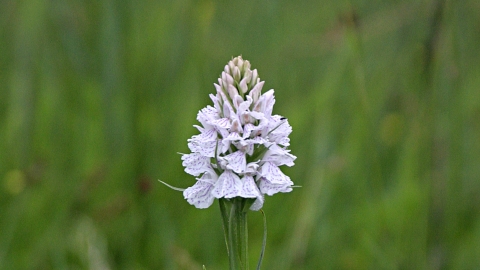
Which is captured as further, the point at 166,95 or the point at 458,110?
the point at 166,95

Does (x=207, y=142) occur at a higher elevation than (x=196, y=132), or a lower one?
lower

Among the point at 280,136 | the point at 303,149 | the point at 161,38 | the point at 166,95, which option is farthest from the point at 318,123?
the point at 280,136

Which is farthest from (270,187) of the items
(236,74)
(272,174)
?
(236,74)

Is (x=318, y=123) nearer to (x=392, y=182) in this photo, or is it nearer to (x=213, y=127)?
(x=392, y=182)

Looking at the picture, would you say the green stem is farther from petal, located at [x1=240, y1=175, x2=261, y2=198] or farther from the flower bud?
the flower bud

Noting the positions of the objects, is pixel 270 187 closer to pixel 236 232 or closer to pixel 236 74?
pixel 236 232

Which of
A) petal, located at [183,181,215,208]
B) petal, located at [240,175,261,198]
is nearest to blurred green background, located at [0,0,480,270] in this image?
petal, located at [183,181,215,208]

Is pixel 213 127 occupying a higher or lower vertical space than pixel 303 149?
lower
